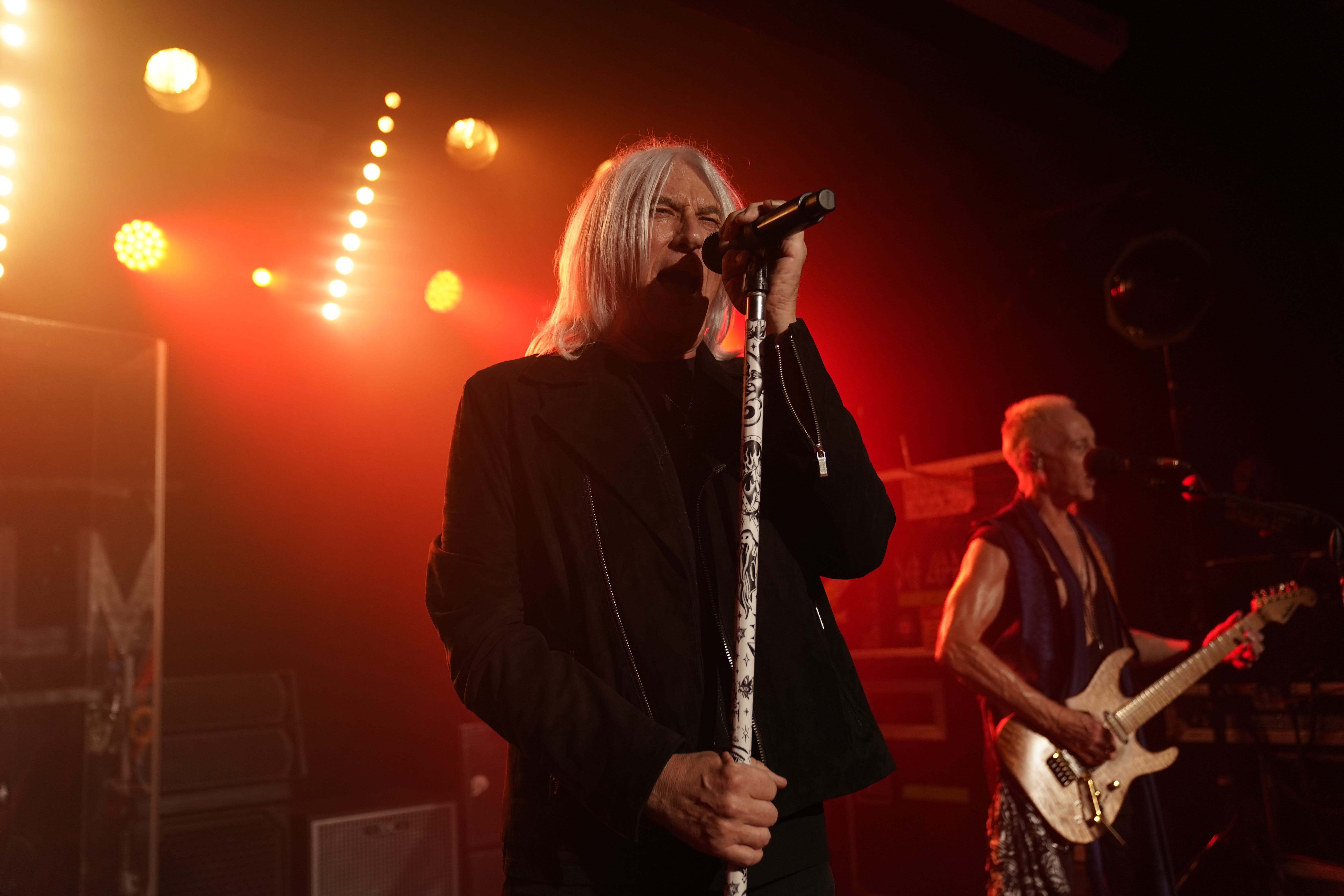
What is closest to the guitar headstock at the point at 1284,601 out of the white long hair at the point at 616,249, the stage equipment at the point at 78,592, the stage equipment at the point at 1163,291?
the stage equipment at the point at 1163,291

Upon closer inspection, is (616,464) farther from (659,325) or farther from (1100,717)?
(1100,717)

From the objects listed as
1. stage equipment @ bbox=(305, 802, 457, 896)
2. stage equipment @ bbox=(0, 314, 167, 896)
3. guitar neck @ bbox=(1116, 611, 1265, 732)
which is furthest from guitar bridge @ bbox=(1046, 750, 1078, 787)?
stage equipment @ bbox=(0, 314, 167, 896)

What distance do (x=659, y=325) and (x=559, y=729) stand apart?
2.16ft

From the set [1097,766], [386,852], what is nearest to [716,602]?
[1097,766]

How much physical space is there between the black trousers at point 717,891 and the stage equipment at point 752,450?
51 millimetres

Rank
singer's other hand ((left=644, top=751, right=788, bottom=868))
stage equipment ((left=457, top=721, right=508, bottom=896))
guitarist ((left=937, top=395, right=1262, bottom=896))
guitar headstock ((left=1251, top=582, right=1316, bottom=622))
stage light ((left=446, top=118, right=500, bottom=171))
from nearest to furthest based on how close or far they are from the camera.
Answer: singer's other hand ((left=644, top=751, right=788, bottom=868)) < guitarist ((left=937, top=395, right=1262, bottom=896)) < guitar headstock ((left=1251, top=582, right=1316, bottom=622)) < stage equipment ((left=457, top=721, right=508, bottom=896)) < stage light ((left=446, top=118, right=500, bottom=171))

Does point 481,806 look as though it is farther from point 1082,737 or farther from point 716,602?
point 716,602

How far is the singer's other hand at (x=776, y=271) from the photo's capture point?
121 centimetres

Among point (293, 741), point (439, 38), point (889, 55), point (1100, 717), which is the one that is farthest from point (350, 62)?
point (1100, 717)

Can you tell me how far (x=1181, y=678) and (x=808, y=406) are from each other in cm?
307

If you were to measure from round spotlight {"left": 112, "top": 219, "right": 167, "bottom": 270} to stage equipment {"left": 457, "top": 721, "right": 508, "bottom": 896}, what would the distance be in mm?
2756

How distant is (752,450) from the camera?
3.72 ft

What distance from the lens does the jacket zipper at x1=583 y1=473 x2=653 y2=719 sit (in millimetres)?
1158

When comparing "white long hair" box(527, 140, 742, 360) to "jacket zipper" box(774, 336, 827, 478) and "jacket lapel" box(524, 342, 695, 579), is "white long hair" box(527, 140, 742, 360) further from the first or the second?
"jacket zipper" box(774, 336, 827, 478)
